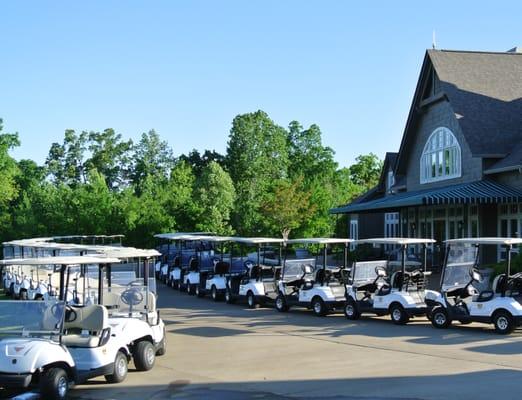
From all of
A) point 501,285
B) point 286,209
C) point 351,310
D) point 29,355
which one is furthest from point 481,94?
point 29,355

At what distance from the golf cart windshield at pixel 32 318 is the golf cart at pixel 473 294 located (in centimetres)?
866

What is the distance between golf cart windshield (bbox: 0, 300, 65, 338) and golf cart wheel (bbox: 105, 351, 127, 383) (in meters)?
1.13

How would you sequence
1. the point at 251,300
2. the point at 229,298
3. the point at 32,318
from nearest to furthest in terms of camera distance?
the point at 32,318 < the point at 251,300 < the point at 229,298

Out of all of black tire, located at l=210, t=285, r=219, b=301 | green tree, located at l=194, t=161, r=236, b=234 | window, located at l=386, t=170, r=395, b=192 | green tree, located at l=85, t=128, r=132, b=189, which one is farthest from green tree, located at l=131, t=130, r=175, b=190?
black tire, located at l=210, t=285, r=219, b=301

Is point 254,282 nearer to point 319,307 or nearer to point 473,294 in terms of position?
point 319,307

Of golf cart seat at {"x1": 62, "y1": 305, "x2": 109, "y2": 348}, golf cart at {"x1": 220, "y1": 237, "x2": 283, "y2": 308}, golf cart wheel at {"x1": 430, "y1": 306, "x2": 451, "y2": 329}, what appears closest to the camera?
golf cart seat at {"x1": 62, "y1": 305, "x2": 109, "y2": 348}

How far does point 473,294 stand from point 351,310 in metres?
3.05

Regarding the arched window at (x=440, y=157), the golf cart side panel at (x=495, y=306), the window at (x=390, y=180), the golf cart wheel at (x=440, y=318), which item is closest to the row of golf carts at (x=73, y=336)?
the golf cart wheel at (x=440, y=318)

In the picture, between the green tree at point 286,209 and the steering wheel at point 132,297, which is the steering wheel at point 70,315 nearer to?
the steering wheel at point 132,297

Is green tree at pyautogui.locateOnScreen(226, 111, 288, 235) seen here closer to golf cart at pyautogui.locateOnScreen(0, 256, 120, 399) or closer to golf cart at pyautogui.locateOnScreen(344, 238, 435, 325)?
golf cart at pyautogui.locateOnScreen(344, 238, 435, 325)

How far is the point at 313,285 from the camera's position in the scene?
756 inches

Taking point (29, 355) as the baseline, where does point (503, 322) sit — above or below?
below

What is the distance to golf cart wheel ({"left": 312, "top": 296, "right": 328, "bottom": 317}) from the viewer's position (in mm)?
18562

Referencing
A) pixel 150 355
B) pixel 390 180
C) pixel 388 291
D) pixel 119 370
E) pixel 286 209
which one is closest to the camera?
pixel 119 370
